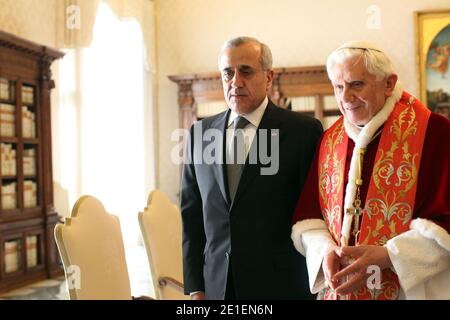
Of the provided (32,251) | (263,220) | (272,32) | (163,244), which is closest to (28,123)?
(32,251)

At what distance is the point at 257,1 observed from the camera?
8.96 metres

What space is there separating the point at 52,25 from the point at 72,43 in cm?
31

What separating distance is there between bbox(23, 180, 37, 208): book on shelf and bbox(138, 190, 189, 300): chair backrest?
311cm

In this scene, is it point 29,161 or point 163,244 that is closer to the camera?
point 163,244

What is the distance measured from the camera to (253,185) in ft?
6.34

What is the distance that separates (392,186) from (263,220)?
470 millimetres

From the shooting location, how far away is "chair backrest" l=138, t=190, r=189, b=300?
2887 millimetres

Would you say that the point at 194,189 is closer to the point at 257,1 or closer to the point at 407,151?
the point at 407,151

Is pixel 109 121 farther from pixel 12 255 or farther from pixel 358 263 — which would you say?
pixel 358 263

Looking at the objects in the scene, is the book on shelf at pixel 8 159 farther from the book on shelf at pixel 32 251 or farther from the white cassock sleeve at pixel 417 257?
the white cassock sleeve at pixel 417 257

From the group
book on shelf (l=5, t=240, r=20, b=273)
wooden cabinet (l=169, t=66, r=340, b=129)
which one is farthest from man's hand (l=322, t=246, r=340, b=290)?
wooden cabinet (l=169, t=66, r=340, b=129)

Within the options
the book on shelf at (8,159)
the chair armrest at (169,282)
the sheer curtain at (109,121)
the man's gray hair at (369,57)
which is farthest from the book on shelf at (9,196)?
the man's gray hair at (369,57)

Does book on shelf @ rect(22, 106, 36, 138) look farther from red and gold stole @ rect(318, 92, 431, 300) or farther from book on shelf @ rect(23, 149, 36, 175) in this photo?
red and gold stole @ rect(318, 92, 431, 300)

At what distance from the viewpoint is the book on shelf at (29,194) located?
587cm
